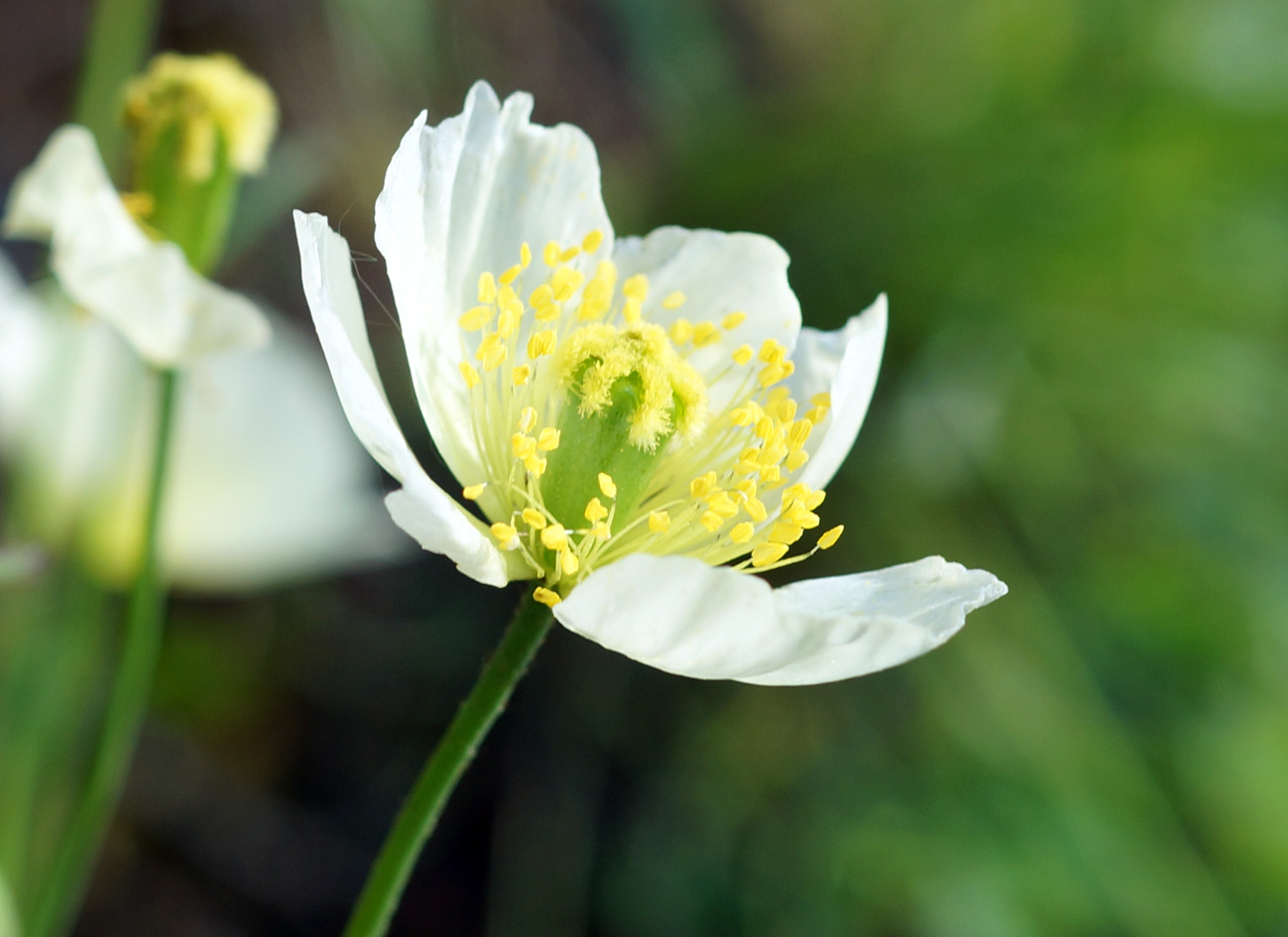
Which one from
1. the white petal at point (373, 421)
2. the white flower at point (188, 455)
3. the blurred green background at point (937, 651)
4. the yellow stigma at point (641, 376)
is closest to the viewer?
the white petal at point (373, 421)

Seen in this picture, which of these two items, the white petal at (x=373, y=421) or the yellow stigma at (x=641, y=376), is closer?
the white petal at (x=373, y=421)

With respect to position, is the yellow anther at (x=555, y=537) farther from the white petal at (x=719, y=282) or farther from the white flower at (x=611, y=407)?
the white petal at (x=719, y=282)

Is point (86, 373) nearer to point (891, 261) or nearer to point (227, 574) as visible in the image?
point (227, 574)

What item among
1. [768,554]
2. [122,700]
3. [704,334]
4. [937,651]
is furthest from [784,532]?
[937,651]

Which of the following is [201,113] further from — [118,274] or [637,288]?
[637,288]

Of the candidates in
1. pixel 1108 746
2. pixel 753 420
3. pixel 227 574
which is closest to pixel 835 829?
pixel 1108 746

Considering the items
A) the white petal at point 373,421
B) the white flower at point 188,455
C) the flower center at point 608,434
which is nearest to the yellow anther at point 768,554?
the flower center at point 608,434

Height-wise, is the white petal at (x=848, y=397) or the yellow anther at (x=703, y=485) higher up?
the white petal at (x=848, y=397)

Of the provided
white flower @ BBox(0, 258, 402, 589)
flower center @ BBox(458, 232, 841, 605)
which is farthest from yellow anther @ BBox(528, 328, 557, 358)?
white flower @ BBox(0, 258, 402, 589)

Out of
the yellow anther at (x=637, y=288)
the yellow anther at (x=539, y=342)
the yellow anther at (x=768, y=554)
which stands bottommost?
the yellow anther at (x=768, y=554)
